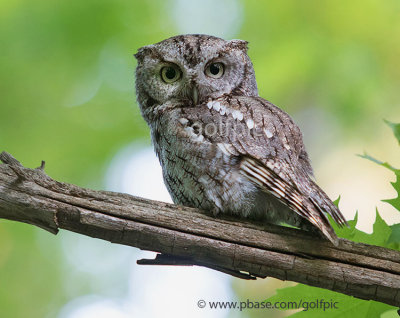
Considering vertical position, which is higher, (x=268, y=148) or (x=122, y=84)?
(x=122, y=84)

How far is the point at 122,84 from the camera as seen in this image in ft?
18.5

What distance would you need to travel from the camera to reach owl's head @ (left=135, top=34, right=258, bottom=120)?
2.81 meters

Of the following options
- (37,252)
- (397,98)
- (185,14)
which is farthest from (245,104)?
(37,252)

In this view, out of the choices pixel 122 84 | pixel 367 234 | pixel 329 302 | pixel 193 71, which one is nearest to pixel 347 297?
pixel 329 302

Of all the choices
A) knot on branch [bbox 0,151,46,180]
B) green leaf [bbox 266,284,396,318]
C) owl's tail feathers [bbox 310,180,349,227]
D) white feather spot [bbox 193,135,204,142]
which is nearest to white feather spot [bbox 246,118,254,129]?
white feather spot [bbox 193,135,204,142]

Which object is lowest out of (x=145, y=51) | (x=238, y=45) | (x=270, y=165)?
(x=270, y=165)

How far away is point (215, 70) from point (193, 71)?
201 mm

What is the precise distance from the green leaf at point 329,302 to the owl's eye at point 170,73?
145 centimetres

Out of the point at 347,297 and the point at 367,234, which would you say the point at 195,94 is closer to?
the point at 367,234

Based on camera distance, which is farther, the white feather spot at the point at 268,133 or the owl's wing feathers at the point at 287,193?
the white feather spot at the point at 268,133

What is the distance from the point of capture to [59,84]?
222 inches

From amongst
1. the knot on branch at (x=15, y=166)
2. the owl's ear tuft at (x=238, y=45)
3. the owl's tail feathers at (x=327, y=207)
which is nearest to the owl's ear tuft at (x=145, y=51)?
the owl's ear tuft at (x=238, y=45)

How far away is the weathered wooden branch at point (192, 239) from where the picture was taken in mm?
2080

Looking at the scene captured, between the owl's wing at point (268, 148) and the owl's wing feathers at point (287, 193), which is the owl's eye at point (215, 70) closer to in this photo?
the owl's wing at point (268, 148)
